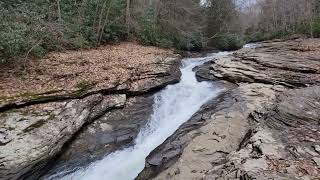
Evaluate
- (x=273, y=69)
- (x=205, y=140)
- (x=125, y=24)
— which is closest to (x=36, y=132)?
(x=205, y=140)

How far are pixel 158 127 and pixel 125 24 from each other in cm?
1121

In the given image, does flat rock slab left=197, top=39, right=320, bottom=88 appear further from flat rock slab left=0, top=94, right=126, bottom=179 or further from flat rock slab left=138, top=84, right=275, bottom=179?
flat rock slab left=0, top=94, right=126, bottom=179

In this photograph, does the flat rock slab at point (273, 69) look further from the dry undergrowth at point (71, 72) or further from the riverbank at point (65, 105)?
the dry undergrowth at point (71, 72)

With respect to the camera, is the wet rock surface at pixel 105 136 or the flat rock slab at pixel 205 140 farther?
the wet rock surface at pixel 105 136

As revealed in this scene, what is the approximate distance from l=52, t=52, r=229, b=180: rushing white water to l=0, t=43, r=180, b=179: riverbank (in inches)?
14.6

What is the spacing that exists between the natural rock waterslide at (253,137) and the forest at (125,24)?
6836mm

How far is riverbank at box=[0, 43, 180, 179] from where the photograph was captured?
7.68 meters

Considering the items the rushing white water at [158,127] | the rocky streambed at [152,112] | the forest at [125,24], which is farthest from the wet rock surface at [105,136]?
the forest at [125,24]

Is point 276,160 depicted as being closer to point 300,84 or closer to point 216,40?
point 300,84

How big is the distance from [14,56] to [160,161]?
676cm

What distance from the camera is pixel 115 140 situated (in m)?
9.30

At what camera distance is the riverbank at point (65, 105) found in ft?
25.2

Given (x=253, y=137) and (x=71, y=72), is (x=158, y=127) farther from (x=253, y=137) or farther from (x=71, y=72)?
(x=71, y=72)

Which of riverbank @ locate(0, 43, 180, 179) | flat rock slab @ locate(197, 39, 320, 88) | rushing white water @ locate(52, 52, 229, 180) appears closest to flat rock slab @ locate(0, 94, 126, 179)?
riverbank @ locate(0, 43, 180, 179)
